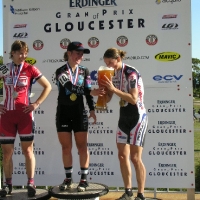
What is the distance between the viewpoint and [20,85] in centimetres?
375

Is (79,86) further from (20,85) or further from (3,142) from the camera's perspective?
(3,142)

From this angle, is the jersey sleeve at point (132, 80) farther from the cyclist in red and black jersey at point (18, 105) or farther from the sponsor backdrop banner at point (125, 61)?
the sponsor backdrop banner at point (125, 61)

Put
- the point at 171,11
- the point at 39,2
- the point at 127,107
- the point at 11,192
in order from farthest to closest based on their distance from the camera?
the point at 39,2, the point at 171,11, the point at 11,192, the point at 127,107

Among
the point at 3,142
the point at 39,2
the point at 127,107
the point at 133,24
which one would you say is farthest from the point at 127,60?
the point at 3,142

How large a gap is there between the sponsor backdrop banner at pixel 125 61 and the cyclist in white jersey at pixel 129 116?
1.05 meters

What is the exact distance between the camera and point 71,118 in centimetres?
384

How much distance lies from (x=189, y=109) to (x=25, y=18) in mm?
2685

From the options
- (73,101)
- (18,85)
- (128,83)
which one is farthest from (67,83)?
(128,83)

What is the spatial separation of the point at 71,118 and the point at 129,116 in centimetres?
66

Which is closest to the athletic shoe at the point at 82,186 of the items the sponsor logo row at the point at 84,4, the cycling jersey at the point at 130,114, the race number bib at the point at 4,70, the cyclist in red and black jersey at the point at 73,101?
the cyclist in red and black jersey at the point at 73,101

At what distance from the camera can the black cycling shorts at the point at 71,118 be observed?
382 centimetres

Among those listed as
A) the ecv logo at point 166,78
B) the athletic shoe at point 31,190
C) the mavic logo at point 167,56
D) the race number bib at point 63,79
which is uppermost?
the mavic logo at point 167,56

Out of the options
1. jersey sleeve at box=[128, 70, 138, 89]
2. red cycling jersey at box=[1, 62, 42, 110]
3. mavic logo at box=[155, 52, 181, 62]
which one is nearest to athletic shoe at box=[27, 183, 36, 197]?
red cycling jersey at box=[1, 62, 42, 110]

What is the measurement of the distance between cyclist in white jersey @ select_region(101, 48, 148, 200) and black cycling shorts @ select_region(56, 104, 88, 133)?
0.44 metres
